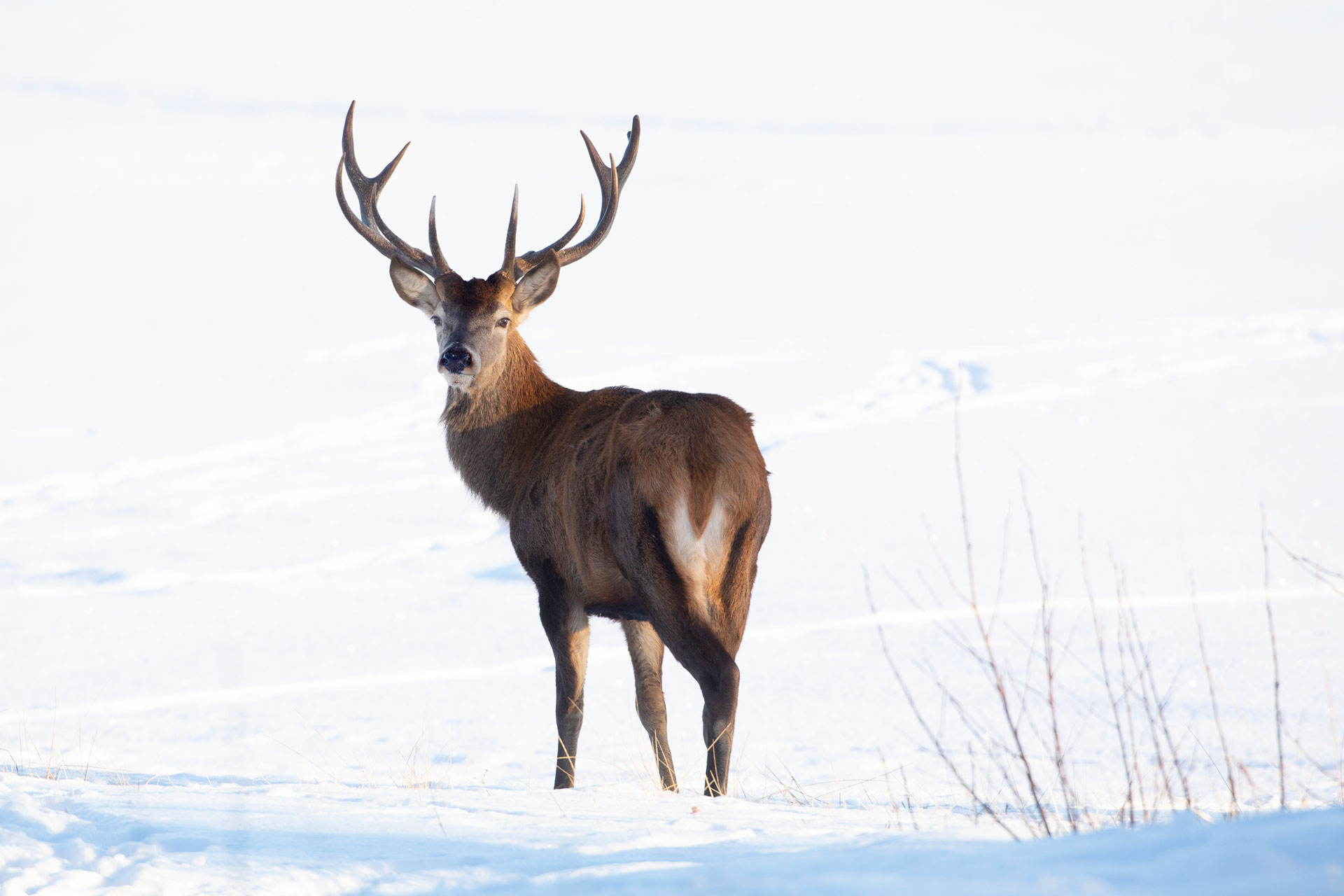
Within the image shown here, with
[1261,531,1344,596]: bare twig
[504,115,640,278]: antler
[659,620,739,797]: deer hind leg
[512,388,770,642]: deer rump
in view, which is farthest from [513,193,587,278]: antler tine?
[1261,531,1344,596]: bare twig

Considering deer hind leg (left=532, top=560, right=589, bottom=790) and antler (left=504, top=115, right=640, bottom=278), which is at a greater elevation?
antler (left=504, top=115, right=640, bottom=278)

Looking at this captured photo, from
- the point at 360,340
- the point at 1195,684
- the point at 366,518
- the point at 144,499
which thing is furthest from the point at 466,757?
the point at 360,340

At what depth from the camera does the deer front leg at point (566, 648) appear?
4.89 meters

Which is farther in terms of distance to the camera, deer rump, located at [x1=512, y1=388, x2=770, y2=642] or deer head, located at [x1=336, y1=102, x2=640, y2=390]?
deer head, located at [x1=336, y1=102, x2=640, y2=390]

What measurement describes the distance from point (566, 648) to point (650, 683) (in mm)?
380

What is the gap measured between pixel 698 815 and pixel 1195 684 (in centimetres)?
617

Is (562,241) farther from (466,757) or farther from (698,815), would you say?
(698,815)

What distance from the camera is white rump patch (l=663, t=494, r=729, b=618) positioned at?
427cm

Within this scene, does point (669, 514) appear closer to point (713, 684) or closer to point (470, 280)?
point (713, 684)

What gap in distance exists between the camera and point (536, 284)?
640 centimetres

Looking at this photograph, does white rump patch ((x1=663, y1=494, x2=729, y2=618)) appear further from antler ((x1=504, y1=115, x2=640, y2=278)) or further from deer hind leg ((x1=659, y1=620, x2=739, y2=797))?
antler ((x1=504, y1=115, x2=640, y2=278))

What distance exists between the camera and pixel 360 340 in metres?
27.2

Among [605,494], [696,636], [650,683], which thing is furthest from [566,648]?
[696,636]

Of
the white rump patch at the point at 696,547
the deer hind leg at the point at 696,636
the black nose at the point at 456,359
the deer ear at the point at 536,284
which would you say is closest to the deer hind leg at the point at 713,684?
the deer hind leg at the point at 696,636
